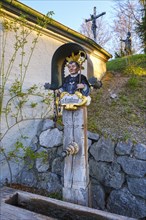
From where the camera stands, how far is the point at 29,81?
263 cm

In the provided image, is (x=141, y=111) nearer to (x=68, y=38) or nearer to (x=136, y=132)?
(x=136, y=132)

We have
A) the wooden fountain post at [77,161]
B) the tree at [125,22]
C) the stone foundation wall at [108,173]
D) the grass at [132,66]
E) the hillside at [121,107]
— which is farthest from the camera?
the tree at [125,22]

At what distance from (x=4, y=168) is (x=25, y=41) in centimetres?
173

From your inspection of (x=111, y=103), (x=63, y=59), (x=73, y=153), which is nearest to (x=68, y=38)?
(x=111, y=103)

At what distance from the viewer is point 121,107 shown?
281cm

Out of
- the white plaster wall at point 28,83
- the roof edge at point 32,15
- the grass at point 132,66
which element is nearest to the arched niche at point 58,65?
the white plaster wall at point 28,83

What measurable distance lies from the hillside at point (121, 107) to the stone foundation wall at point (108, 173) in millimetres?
179

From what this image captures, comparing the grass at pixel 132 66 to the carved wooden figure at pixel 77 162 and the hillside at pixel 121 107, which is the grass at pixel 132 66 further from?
the carved wooden figure at pixel 77 162

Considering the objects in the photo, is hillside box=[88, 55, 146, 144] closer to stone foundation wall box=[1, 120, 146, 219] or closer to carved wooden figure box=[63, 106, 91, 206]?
stone foundation wall box=[1, 120, 146, 219]

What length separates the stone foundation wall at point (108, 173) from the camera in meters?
1.84

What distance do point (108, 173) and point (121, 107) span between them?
1159mm

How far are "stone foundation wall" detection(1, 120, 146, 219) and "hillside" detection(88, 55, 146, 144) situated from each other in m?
0.18

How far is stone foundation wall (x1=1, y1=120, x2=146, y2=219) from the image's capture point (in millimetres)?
1844

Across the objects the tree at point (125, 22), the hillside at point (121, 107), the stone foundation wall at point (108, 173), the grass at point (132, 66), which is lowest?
the stone foundation wall at point (108, 173)
